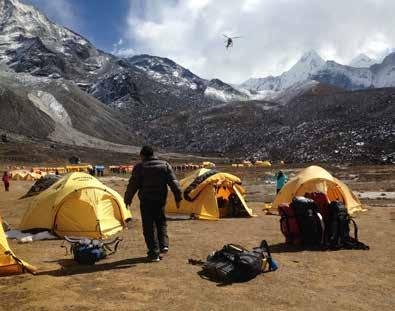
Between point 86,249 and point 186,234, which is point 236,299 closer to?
point 86,249

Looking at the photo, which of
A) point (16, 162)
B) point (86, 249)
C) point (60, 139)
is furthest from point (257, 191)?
point (60, 139)

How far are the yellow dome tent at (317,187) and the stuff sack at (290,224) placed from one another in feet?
22.7

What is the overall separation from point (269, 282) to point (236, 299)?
1317mm

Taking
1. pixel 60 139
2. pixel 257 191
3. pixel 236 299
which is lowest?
pixel 236 299

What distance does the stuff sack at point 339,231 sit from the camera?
507 inches

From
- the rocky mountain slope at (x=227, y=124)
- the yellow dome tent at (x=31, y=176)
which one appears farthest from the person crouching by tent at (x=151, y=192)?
the rocky mountain slope at (x=227, y=124)

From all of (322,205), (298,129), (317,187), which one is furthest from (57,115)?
(322,205)

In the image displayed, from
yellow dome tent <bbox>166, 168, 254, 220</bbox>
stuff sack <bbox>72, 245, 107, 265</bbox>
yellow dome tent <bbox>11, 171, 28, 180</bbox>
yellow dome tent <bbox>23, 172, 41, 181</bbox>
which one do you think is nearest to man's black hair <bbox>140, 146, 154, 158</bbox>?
stuff sack <bbox>72, 245, 107, 265</bbox>

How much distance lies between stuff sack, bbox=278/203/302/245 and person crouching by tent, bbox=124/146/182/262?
3136 millimetres

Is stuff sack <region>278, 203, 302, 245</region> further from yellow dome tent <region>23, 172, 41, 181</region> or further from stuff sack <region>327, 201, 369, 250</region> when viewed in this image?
yellow dome tent <region>23, 172, 41, 181</region>

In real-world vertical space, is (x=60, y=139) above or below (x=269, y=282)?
→ above

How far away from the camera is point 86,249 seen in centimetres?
1130

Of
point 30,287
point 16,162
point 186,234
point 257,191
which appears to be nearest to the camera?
point 30,287

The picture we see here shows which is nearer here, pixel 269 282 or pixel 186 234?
pixel 269 282
